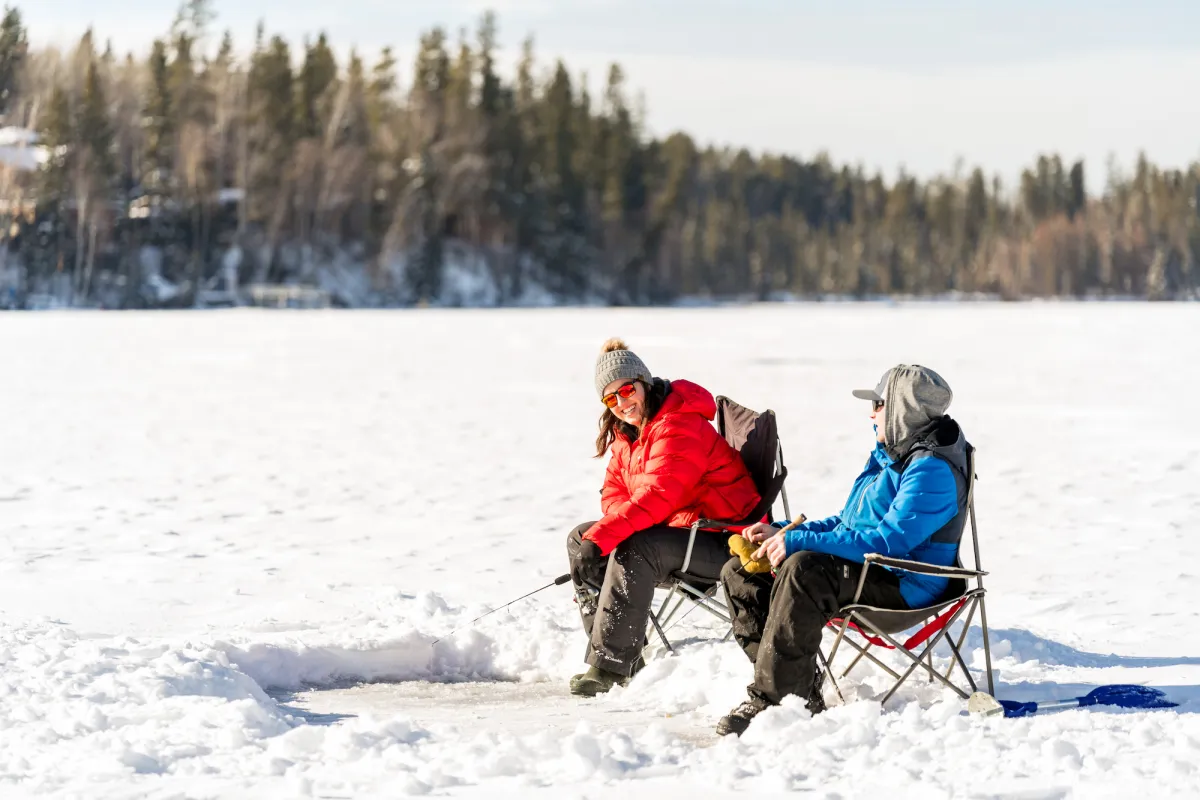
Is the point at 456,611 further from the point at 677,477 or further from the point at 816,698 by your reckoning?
the point at 816,698

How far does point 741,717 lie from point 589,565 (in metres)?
0.93

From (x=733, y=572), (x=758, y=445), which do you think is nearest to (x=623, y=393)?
(x=758, y=445)

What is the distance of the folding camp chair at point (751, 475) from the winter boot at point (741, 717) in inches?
20.6

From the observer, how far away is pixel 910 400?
4180 mm

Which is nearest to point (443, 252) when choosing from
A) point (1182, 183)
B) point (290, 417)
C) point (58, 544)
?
point (290, 417)

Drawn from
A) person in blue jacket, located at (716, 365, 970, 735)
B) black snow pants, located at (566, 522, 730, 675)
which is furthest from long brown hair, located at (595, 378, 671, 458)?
person in blue jacket, located at (716, 365, 970, 735)

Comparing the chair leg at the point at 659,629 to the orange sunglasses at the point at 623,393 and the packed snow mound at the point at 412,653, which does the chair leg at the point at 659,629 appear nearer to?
the packed snow mound at the point at 412,653

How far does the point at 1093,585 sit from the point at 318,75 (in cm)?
8611

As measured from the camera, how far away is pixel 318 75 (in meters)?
87.9

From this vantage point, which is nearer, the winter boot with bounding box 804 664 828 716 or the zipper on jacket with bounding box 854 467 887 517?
the winter boot with bounding box 804 664 828 716

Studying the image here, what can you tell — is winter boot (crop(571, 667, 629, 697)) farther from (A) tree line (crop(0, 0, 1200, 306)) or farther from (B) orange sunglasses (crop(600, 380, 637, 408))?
(A) tree line (crop(0, 0, 1200, 306))

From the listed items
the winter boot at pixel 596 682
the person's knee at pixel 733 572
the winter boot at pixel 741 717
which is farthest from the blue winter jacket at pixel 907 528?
the winter boot at pixel 596 682

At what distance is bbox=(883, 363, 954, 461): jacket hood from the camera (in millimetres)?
4160

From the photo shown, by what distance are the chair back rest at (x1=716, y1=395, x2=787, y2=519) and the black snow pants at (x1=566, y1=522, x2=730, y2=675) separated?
254 millimetres
